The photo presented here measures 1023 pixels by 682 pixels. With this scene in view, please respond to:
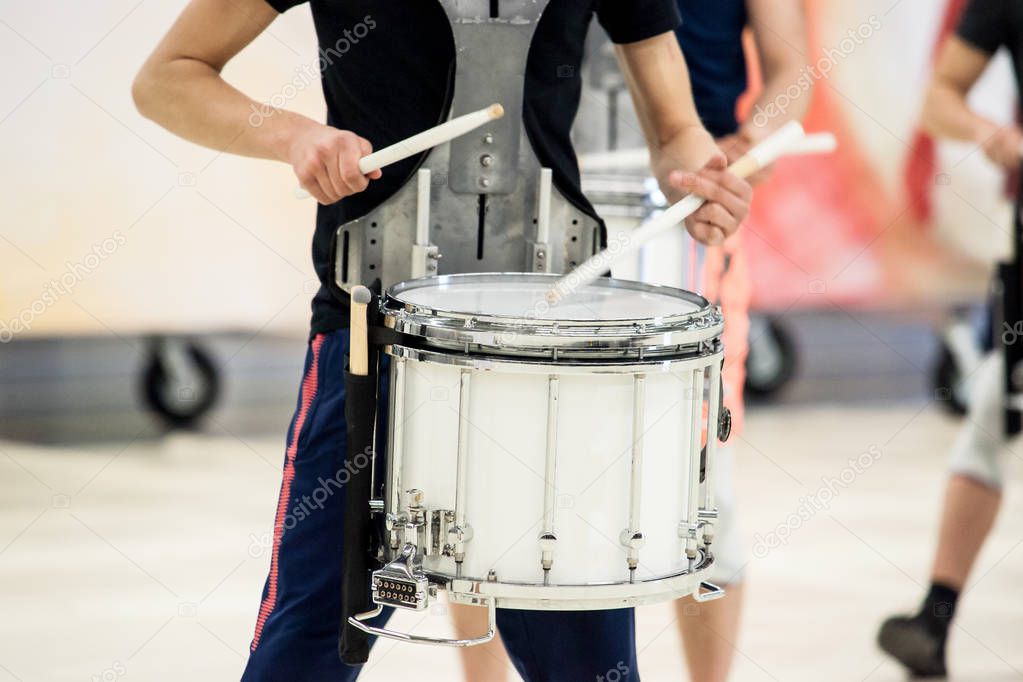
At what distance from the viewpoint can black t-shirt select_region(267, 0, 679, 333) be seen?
5.65 ft

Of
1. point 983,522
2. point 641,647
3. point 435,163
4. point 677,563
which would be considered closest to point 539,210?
point 435,163

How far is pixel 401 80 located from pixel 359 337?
1.20 ft

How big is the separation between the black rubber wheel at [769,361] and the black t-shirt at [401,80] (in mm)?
3811

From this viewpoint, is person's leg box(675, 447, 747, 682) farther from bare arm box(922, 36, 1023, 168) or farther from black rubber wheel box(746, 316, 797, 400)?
black rubber wheel box(746, 316, 797, 400)

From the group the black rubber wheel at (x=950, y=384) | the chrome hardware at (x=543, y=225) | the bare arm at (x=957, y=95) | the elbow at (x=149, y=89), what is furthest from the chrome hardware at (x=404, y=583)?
the black rubber wheel at (x=950, y=384)

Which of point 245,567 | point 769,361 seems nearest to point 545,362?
point 245,567

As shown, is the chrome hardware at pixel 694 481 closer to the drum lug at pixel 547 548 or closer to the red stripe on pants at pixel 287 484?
the drum lug at pixel 547 548

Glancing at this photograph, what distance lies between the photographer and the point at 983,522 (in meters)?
3.22

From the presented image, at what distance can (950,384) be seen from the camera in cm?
562

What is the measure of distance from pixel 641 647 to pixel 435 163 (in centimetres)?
172

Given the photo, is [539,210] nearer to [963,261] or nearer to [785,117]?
[785,117]

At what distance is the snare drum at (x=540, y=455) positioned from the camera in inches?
59.0

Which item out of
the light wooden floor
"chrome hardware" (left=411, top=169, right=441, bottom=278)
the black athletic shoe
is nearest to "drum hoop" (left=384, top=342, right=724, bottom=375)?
"chrome hardware" (left=411, top=169, right=441, bottom=278)

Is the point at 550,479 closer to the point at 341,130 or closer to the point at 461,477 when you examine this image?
the point at 461,477
